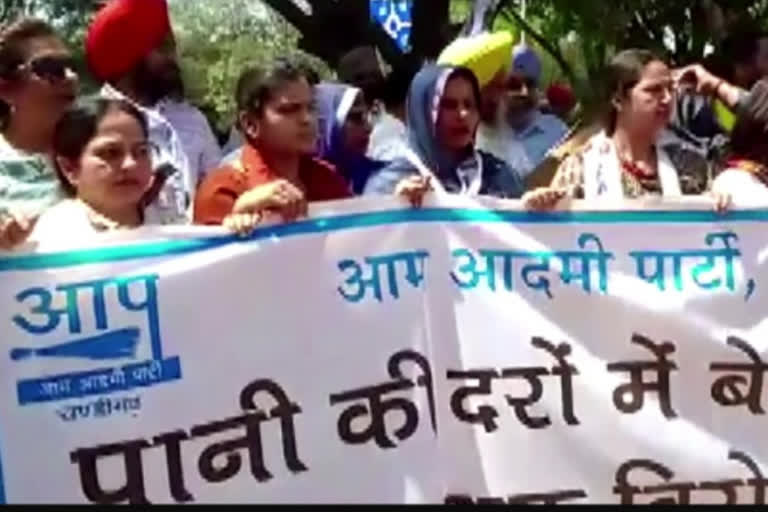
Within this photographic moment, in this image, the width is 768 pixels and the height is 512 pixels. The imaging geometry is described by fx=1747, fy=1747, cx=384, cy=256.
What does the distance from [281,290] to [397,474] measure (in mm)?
532

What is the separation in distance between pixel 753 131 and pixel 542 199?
75 cm

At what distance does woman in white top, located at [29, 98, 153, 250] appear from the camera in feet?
13.4

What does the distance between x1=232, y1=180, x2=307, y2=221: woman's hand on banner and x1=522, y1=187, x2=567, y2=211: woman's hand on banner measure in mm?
591

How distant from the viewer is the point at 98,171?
13.4ft

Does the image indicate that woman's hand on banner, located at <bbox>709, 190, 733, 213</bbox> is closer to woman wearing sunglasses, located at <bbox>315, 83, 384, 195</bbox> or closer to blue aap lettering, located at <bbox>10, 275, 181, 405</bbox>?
woman wearing sunglasses, located at <bbox>315, 83, 384, 195</bbox>

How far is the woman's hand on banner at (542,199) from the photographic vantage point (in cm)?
442

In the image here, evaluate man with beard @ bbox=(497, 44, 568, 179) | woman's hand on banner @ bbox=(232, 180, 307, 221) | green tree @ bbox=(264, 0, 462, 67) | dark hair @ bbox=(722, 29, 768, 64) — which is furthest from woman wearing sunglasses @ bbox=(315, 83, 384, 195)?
green tree @ bbox=(264, 0, 462, 67)

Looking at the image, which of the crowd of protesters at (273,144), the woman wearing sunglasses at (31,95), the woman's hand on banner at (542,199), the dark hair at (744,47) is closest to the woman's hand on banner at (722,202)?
the crowd of protesters at (273,144)

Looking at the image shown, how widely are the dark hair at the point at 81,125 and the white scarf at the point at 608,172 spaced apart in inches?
54.8

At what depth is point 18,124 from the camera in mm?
4668

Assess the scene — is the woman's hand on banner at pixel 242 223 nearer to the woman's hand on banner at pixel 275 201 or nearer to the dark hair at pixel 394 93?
the woman's hand on banner at pixel 275 201

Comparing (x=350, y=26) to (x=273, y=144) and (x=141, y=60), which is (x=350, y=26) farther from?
(x=273, y=144)

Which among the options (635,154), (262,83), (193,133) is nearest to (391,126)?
(193,133)

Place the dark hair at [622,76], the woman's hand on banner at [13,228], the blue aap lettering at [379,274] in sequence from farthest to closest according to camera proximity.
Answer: the dark hair at [622,76]
the blue aap lettering at [379,274]
the woman's hand on banner at [13,228]
